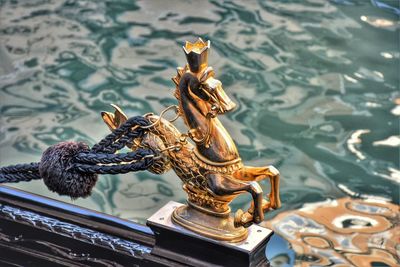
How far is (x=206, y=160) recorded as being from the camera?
1.64 meters

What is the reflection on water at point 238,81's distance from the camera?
2885 mm

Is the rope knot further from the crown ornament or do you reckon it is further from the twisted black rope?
the crown ornament

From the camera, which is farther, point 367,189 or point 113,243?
point 367,189

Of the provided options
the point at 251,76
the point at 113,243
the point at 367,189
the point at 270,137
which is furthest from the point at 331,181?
the point at 113,243

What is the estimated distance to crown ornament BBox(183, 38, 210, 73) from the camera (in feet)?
5.11

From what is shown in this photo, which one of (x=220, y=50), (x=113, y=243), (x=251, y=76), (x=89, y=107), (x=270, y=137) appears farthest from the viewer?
(x=220, y=50)

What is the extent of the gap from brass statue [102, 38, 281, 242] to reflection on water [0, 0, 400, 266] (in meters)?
0.98

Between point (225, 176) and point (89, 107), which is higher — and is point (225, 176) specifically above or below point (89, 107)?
above

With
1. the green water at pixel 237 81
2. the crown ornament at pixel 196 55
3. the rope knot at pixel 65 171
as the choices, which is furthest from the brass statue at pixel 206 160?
the green water at pixel 237 81

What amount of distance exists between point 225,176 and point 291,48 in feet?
7.61

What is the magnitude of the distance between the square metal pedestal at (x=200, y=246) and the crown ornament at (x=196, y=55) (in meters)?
0.33

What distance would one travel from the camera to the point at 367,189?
2.81 meters

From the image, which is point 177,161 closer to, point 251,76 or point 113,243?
point 113,243

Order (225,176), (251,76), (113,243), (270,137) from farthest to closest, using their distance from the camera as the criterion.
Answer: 1. (251,76)
2. (270,137)
3. (113,243)
4. (225,176)
